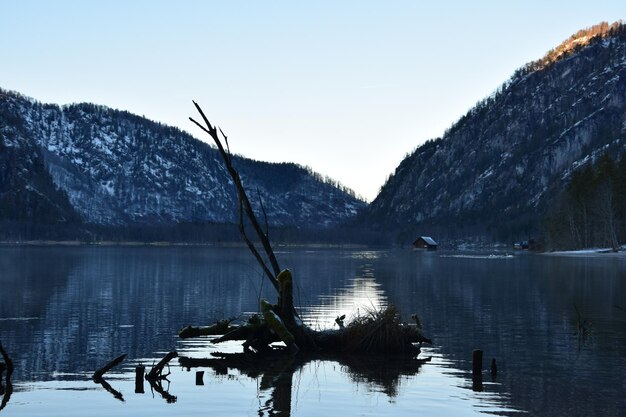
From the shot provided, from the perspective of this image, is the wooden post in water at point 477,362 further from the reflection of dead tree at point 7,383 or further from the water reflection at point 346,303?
the reflection of dead tree at point 7,383

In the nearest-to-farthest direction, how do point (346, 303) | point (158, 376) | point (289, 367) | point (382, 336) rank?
point (158, 376) → point (289, 367) → point (382, 336) → point (346, 303)

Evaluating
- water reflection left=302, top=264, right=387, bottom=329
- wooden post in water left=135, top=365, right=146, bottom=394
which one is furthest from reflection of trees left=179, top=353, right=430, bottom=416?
water reflection left=302, top=264, right=387, bottom=329

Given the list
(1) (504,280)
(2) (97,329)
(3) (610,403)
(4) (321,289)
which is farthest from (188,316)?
(1) (504,280)

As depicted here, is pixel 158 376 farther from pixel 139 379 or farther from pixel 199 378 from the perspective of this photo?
pixel 199 378

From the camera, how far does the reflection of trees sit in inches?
1063

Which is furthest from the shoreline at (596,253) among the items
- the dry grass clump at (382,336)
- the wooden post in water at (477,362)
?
the wooden post in water at (477,362)

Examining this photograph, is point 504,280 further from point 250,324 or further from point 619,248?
point 619,248

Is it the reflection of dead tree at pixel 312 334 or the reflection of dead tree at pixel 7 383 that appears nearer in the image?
the reflection of dead tree at pixel 7 383

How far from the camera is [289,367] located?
30.7 m

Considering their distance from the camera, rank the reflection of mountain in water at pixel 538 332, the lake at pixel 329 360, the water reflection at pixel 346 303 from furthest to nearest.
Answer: the water reflection at pixel 346 303
the reflection of mountain in water at pixel 538 332
the lake at pixel 329 360

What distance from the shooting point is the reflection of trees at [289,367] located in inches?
1063

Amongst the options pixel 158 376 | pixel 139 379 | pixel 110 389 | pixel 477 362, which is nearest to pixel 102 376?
pixel 158 376

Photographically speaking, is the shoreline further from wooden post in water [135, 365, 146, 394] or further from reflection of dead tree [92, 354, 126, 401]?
wooden post in water [135, 365, 146, 394]

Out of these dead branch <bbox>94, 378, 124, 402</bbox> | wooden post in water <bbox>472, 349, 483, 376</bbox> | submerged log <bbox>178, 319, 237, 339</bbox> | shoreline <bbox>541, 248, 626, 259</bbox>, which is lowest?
dead branch <bbox>94, 378, 124, 402</bbox>
